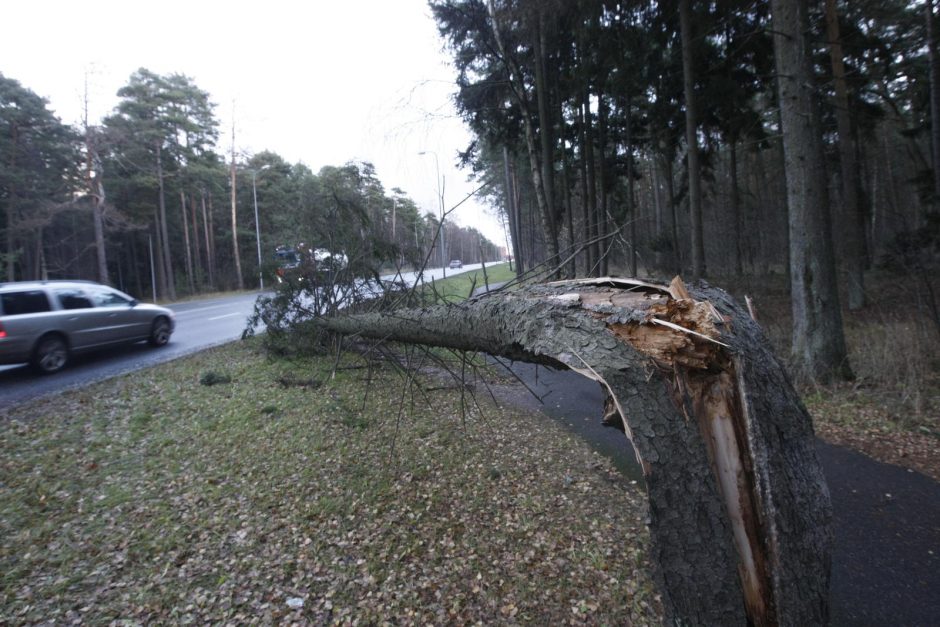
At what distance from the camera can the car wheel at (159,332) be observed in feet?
34.3

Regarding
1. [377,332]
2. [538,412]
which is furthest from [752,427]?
[538,412]

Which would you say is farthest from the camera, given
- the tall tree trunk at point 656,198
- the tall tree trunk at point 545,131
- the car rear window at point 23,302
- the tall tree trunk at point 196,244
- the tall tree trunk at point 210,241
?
the tall tree trunk at point 210,241

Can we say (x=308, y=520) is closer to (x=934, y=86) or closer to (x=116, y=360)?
(x=116, y=360)

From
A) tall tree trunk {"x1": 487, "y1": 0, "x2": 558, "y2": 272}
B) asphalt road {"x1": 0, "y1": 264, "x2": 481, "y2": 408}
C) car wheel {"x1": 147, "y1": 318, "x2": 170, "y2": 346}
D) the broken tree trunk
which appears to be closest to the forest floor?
the broken tree trunk

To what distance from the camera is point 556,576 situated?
109 inches

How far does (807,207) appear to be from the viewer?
5.90 m

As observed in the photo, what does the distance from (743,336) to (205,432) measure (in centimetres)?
542

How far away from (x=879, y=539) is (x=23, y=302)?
11734 millimetres

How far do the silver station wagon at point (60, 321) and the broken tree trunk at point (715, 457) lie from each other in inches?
389

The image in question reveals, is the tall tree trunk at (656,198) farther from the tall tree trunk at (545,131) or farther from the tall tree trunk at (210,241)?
the tall tree trunk at (210,241)

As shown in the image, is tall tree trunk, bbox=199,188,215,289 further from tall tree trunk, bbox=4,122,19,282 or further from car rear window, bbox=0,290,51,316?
car rear window, bbox=0,290,51,316

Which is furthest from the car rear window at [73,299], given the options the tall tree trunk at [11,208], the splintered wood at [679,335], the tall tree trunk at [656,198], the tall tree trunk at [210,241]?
the tall tree trunk at [210,241]

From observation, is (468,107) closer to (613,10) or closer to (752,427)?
(613,10)

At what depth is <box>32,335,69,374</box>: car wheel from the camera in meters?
7.84
